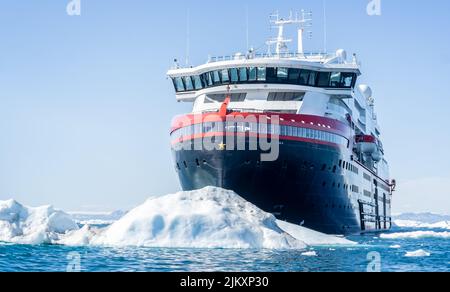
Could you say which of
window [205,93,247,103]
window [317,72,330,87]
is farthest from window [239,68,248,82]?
window [317,72,330,87]

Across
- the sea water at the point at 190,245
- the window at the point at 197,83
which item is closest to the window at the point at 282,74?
the window at the point at 197,83

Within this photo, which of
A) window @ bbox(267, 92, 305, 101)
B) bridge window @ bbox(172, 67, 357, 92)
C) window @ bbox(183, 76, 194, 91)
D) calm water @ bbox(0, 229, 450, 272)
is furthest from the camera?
window @ bbox(183, 76, 194, 91)

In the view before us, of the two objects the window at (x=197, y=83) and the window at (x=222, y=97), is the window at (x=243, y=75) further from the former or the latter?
the window at (x=197, y=83)

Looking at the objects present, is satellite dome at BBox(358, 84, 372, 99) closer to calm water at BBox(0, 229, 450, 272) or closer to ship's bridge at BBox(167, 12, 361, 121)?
ship's bridge at BBox(167, 12, 361, 121)

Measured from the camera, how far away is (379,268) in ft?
70.1

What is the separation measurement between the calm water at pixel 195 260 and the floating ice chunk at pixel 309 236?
5.01 meters

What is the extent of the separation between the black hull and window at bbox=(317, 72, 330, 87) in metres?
5.20

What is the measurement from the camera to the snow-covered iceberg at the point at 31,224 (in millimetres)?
30562

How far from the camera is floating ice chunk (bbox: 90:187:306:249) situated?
2595cm

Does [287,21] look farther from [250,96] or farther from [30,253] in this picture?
[30,253]

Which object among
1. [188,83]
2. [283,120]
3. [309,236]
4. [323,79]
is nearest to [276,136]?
[283,120]

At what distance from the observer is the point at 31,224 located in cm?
3341

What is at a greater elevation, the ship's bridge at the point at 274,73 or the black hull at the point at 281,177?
the ship's bridge at the point at 274,73

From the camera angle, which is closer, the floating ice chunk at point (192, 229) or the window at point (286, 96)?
the floating ice chunk at point (192, 229)
